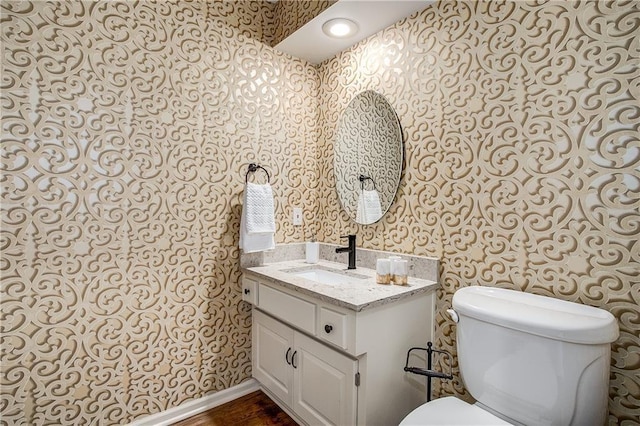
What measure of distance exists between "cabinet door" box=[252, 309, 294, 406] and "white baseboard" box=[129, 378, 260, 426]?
12cm

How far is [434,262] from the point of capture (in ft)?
4.99

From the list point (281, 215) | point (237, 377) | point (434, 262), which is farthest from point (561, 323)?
point (237, 377)

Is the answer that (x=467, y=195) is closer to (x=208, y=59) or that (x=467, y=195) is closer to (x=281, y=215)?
(x=281, y=215)

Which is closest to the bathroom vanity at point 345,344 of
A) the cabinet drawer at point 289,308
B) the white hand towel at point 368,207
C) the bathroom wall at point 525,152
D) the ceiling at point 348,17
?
the cabinet drawer at point 289,308

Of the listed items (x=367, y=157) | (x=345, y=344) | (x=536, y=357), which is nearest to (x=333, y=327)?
(x=345, y=344)

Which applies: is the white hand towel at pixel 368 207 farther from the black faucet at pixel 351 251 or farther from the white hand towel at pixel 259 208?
the white hand towel at pixel 259 208

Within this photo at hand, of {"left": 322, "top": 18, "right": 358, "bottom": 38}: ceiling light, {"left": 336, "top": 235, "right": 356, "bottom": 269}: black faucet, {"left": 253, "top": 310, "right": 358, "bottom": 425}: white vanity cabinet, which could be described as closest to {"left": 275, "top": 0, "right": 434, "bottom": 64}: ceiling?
{"left": 322, "top": 18, "right": 358, "bottom": 38}: ceiling light

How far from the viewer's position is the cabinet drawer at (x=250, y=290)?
71.5 inches

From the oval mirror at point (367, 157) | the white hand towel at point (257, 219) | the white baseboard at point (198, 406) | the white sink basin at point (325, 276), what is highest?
the oval mirror at point (367, 157)

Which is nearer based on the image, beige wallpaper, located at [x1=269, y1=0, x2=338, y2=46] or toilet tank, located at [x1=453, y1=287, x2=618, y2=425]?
toilet tank, located at [x1=453, y1=287, x2=618, y2=425]

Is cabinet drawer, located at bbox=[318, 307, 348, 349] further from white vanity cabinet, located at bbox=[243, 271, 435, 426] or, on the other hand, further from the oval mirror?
the oval mirror

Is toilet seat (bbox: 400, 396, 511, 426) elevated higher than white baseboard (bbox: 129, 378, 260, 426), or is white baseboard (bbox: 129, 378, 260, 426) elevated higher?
toilet seat (bbox: 400, 396, 511, 426)

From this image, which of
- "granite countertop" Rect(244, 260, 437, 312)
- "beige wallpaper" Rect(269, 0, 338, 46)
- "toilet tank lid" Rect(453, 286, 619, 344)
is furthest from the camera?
"beige wallpaper" Rect(269, 0, 338, 46)

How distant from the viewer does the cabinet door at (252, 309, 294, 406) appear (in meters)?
1.63
